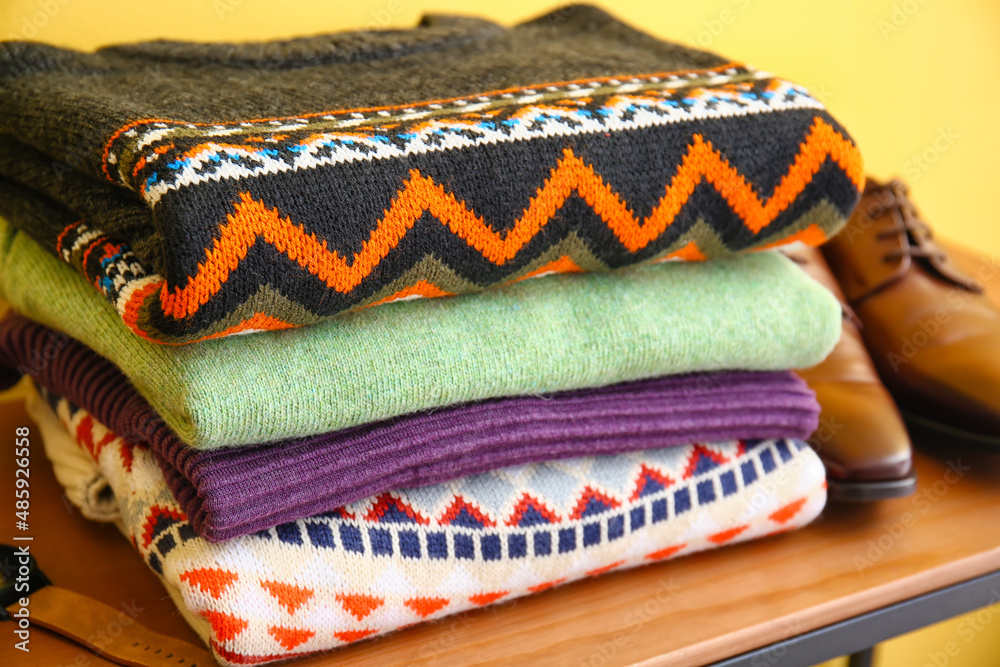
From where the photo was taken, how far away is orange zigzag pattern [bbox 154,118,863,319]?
0.36m

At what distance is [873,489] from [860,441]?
32 mm

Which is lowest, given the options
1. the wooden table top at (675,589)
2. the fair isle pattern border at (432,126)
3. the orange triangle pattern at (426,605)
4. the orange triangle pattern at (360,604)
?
the wooden table top at (675,589)

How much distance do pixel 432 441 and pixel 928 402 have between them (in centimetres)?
41

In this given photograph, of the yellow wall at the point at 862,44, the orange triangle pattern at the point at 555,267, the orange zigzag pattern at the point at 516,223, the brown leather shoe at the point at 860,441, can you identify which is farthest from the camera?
the yellow wall at the point at 862,44

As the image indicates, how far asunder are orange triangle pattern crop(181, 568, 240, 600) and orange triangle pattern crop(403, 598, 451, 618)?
90 mm

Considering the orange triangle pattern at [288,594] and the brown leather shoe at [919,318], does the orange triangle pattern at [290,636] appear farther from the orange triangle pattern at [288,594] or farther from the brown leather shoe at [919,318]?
the brown leather shoe at [919,318]

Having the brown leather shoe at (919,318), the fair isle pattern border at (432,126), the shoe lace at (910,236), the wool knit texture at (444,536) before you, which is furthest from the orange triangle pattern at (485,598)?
the shoe lace at (910,236)

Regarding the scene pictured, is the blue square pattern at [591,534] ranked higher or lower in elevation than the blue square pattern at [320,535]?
lower

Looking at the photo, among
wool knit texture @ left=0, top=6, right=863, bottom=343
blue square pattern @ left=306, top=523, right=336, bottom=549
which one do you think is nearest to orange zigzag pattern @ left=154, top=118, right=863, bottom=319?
wool knit texture @ left=0, top=6, right=863, bottom=343

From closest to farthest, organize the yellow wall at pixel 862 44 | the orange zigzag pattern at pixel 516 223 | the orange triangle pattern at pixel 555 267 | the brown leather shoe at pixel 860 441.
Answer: the orange zigzag pattern at pixel 516 223 → the orange triangle pattern at pixel 555 267 → the brown leather shoe at pixel 860 441 → the yellow wall at pixel 862 44

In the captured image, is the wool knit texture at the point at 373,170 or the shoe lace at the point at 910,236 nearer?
the wool knit texture at the point at 373,170

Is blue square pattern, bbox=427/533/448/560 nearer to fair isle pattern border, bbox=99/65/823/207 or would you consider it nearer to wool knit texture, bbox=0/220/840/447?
wool knit texture, bbox=0/220/840/447

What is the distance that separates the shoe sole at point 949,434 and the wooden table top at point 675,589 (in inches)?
1.3

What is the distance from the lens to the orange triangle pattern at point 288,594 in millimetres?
421
